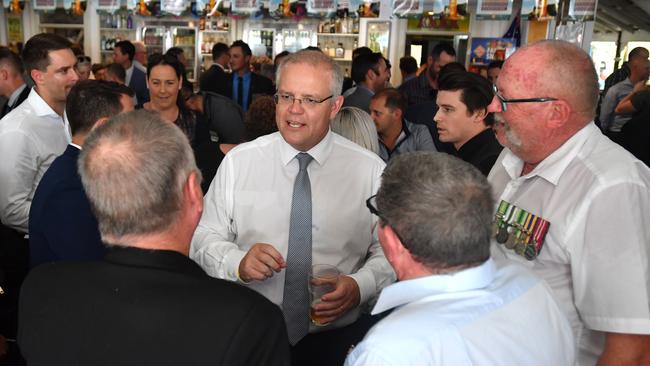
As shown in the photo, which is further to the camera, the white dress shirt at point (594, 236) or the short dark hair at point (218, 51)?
the short dark hair at point (218, 51)

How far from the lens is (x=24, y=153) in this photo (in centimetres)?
287

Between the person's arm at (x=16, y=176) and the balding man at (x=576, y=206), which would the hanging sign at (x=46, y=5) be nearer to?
the person's arm at (x=16, y=176)

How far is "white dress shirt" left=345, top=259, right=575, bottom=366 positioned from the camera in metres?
1.00

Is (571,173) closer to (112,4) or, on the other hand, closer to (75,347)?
(75,347)

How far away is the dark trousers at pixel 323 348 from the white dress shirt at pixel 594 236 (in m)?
0.68

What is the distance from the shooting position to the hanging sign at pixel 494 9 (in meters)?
6.94

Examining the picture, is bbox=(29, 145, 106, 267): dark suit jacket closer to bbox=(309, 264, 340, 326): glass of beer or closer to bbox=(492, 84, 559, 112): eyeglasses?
bbox=(309, 264, 340, 326): glass of beer

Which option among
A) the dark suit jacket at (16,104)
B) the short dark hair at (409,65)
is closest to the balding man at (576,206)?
the dark suit jacket at (16,104)

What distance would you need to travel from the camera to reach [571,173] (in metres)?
1.53

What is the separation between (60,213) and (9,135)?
1.45m

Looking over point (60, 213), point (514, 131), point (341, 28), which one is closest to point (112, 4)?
point (341, 28)

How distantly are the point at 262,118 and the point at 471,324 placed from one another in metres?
1.98

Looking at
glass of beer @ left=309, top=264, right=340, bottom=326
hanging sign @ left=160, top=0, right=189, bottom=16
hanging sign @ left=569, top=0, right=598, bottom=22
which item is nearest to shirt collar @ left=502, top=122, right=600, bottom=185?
glass of beer @ left=309, top=264, right=340, bottom=326

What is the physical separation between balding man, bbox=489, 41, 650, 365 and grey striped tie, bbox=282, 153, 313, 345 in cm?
64
